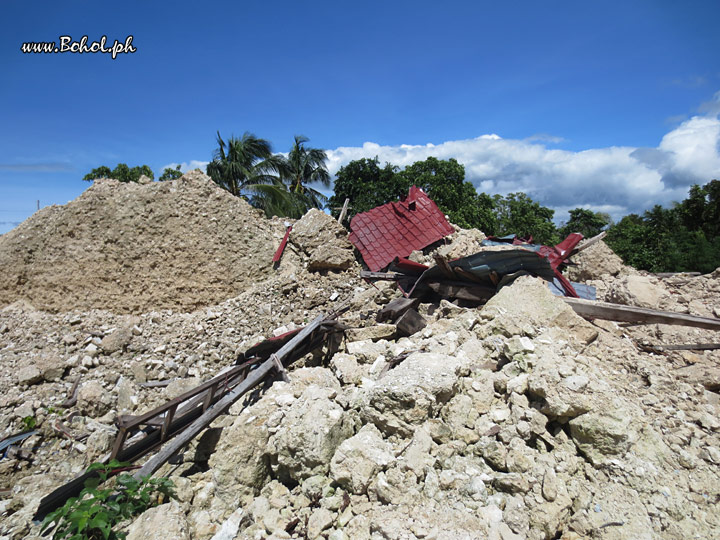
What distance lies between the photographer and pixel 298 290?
272 inches

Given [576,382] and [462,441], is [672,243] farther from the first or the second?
[462,441]

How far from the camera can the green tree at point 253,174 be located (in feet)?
51.3

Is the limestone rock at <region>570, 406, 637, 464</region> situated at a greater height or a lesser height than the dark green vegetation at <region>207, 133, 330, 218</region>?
lesser

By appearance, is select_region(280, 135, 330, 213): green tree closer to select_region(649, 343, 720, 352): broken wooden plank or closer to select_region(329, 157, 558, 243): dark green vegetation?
select_region(329, 157, 558, 243): dark green vegetation

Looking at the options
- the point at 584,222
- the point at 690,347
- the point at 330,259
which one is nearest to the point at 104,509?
the point at 690,347

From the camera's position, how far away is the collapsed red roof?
26.7 ft

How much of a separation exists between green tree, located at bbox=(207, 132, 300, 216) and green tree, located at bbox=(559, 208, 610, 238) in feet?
57.8

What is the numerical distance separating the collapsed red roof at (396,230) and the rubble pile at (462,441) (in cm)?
331

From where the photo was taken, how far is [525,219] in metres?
22.4

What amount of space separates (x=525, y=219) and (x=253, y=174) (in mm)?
16032

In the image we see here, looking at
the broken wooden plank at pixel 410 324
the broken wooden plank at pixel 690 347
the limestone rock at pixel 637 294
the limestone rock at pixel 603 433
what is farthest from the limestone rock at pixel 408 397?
the limestone rock at pixel 637 294

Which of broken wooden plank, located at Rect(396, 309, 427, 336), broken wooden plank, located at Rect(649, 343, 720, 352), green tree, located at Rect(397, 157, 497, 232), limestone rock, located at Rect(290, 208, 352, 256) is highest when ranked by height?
green tree, located at Rect(397, 157, 497, 232)

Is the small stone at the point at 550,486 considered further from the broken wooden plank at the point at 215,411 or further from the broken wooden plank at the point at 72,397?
the broken wooden plank at the point at 72,397

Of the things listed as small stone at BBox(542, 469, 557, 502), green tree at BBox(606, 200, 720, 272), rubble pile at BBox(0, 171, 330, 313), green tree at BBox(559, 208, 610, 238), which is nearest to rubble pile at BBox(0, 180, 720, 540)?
small stone at BBox(542, 469, 557, 502)
